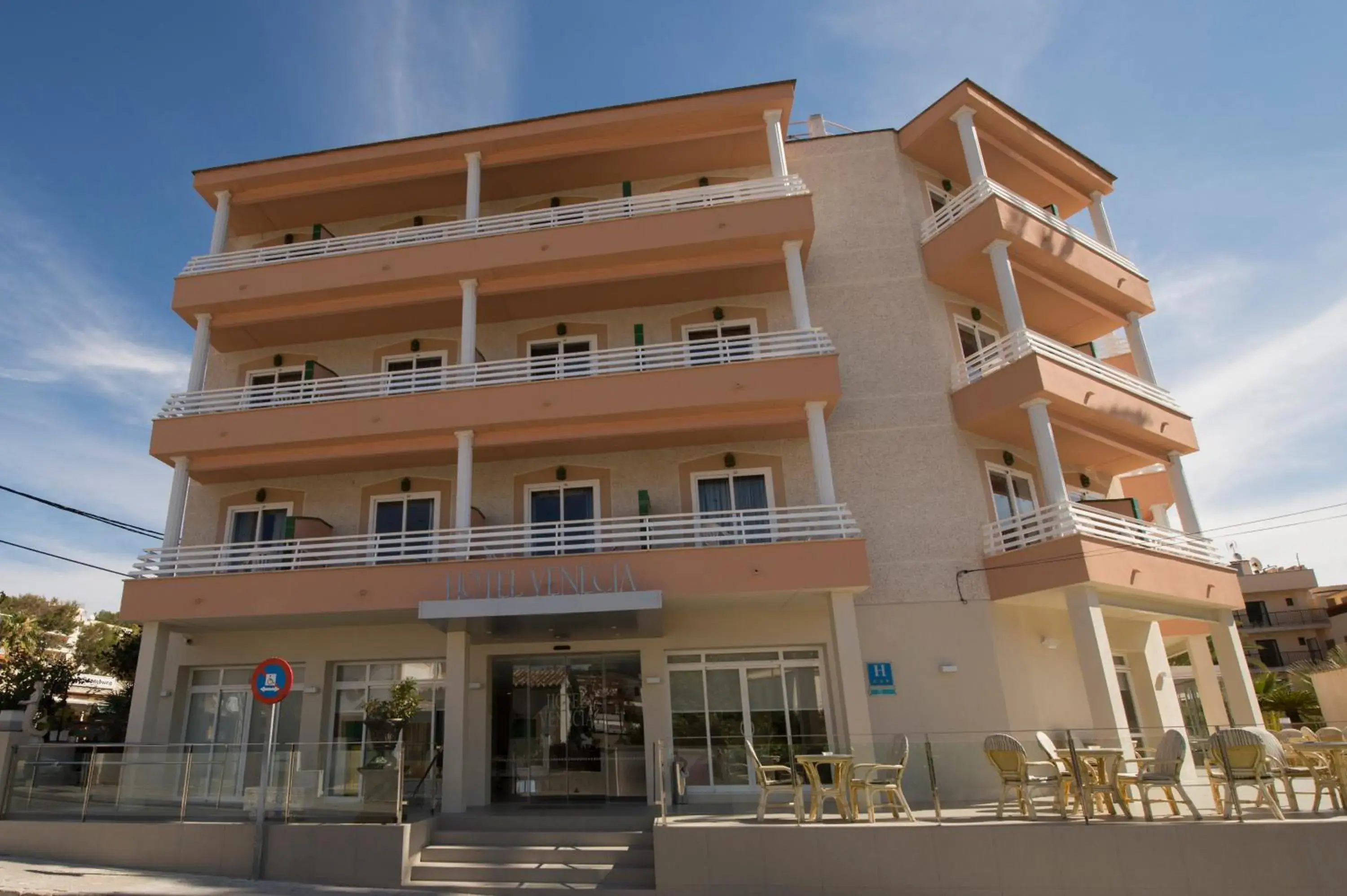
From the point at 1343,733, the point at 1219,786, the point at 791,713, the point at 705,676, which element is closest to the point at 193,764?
the point at 705,676

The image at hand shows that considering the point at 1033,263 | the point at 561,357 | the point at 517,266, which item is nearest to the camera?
the point at 561,357

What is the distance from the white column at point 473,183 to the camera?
17.9 m

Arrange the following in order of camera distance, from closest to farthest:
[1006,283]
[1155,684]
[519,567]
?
1. [519,567]
2. [1006,283]
3. [1155,684]

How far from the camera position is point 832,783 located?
35.4 feet

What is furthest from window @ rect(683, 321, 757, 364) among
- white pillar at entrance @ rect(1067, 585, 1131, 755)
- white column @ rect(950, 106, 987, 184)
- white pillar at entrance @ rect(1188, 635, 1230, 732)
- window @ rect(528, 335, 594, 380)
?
white pillar at entrance @ rect(1188, 635, 1230, 732)

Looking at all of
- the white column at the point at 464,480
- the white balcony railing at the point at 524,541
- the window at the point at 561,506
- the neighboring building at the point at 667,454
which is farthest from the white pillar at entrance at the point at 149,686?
the window at the point at 561,506

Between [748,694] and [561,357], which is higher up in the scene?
[561,357]

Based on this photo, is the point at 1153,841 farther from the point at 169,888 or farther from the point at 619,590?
the point at 169,888

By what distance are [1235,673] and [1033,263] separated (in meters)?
9.07

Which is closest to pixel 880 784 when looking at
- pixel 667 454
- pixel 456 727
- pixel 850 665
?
pixel 850 665

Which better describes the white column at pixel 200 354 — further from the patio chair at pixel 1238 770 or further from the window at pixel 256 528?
the patio chair at pixel 1238 770

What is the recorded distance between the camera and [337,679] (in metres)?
16.5

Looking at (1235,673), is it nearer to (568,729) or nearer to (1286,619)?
(568,729)

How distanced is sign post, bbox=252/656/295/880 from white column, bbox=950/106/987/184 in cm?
1591
